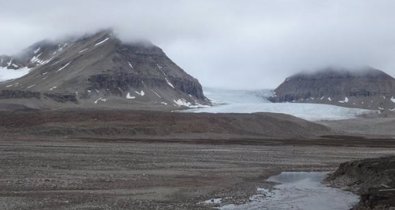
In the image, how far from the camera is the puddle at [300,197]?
98.4ft

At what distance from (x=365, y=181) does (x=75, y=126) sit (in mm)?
72526

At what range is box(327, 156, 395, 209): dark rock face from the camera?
1077 inches

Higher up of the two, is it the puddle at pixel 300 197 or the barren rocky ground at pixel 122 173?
the barren rocky ground at pixel 122 173

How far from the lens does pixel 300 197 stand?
33781 mm

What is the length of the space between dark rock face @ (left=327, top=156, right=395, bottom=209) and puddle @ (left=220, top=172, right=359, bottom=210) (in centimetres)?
113

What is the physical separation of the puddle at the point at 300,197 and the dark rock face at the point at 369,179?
1129 millimetres

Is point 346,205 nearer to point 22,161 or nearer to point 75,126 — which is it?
point 22,161

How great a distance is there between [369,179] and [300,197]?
6834mm

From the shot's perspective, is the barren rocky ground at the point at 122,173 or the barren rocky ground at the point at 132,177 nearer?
the barren rocky ground at the point at 132,177

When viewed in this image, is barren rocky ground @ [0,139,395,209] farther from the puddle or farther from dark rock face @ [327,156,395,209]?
dark rock face @ [327,156,395,209]

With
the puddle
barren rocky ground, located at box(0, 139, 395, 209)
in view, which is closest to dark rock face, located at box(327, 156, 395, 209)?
the puddle

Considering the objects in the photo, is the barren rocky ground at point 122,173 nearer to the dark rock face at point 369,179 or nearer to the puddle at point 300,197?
the puddle at point 300,197

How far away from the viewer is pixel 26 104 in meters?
182

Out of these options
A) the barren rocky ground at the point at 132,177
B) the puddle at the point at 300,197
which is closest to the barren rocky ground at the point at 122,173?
the barren rocky ground at the point at 132,177
